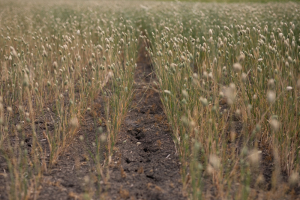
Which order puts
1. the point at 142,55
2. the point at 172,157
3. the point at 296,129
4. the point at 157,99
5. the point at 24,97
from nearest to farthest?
the point at 296,129 → the point at 172,157 → the point at 24,97 → the point at 157,99 → the point at 142,55

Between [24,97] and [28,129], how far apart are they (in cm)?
74

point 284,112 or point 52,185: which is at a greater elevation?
point 284,112

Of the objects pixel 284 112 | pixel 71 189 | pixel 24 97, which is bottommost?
pixel 71 189

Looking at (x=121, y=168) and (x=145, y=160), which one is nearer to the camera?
(x=121, y=168)

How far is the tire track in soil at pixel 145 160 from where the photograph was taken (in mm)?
2346

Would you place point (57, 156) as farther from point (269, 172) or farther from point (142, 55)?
point (142, 55)

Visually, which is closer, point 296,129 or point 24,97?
point 296,129

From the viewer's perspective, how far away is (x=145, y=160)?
285cm

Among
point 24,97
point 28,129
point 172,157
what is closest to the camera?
point 172,157

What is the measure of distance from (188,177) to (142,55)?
4.29 m

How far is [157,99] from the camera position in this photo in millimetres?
4250

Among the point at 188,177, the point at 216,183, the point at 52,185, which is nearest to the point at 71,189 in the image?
the point at 52,185

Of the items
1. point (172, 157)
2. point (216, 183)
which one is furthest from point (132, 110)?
point (216, 183)

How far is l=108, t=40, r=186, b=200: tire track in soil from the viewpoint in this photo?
7.70 feet
